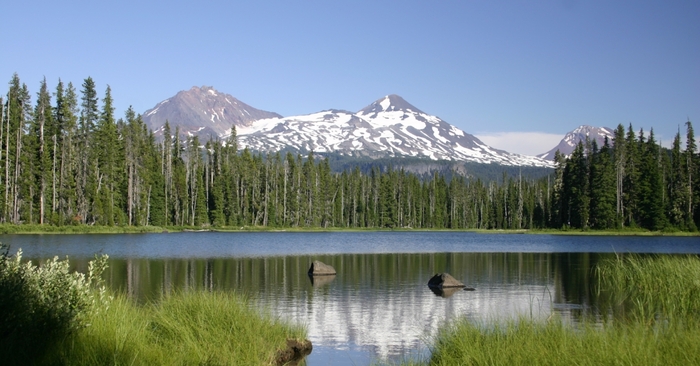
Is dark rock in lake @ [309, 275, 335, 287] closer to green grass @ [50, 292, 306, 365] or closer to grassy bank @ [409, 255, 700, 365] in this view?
green grass @ [50, 292, 306, 365]

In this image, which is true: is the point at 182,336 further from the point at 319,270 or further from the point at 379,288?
the point at 319,270

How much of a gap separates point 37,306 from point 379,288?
20.0 m

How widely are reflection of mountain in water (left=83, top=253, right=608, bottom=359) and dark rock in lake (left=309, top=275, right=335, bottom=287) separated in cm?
38

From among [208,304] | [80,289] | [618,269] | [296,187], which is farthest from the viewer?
[296,187]

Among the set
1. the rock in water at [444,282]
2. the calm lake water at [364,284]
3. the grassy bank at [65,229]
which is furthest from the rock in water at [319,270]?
the grassy bank at [65,229]

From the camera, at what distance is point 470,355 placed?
11.4 metres

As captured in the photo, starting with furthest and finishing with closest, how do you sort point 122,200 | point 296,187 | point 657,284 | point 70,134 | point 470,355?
point 296,187 → point 122,200 → point 70,134 → point 657,284 → point 470,355

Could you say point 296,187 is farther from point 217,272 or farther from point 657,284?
point 657,284

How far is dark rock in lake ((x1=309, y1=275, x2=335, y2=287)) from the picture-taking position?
104 ft

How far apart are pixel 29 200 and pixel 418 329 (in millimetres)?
64546

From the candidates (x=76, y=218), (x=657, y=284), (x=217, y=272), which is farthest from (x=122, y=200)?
(x=657, y=284)

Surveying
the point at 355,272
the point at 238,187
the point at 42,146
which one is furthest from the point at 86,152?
the point at 355,272

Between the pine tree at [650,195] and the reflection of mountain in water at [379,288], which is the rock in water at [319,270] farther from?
the pine tree at [650,195]

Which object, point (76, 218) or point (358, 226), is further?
point (358, 226)
